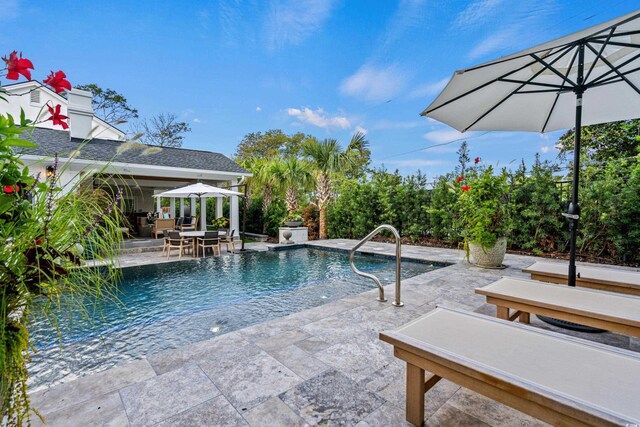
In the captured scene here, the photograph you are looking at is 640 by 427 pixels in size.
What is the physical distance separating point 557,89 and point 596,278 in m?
2.26

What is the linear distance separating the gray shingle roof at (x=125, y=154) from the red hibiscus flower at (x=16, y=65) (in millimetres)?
7650

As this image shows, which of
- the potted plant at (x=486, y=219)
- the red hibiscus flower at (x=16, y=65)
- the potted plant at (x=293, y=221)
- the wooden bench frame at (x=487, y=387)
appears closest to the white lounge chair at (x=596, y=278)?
the potted plant at (x=486, y=219)

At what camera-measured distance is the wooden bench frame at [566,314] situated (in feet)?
7.45

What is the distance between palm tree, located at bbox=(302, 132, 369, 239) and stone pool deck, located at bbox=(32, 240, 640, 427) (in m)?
9.54

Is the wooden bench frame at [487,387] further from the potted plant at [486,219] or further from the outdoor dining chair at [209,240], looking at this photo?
the outdoor dining chair at [209,240]

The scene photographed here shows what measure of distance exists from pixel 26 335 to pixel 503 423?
2.59 m

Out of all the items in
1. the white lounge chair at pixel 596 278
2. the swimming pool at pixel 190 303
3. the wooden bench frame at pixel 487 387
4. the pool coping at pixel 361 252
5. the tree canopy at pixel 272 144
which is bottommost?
the swimming pool at pixel 190 303

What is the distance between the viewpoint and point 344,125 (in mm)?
29031

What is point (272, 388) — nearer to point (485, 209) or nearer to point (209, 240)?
point (485, 209)

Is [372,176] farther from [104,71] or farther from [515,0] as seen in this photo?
[104,71]

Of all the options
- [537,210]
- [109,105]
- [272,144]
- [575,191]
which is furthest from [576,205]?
[109,105]

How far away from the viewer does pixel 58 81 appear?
1.43m

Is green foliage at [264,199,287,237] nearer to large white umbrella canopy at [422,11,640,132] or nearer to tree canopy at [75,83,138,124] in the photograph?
large white umbrella canopy at [422,11,640,132]

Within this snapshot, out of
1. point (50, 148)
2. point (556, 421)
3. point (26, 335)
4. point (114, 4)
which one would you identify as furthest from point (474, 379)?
point (114, 4)
